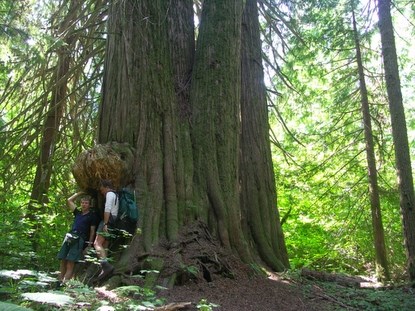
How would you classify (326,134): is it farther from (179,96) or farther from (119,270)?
(119,270)

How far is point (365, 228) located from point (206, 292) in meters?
7.57

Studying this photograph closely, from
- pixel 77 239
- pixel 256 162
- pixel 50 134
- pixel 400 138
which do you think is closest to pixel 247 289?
pixel 77 239

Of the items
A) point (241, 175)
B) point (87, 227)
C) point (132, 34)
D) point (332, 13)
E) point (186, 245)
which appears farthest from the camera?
point (332, 13)

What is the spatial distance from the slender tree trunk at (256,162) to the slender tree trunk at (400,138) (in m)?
1.72

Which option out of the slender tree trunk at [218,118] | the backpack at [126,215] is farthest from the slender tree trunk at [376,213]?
the backpack at [126,215]

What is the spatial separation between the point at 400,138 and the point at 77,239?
454 centimetres

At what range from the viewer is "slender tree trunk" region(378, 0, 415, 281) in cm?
614

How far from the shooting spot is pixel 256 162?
7.09 metres

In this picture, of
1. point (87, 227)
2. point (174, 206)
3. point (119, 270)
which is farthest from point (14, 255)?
point (174, 206)

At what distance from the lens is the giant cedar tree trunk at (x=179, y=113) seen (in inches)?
216

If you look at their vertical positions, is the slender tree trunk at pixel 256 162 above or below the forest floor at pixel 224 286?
above

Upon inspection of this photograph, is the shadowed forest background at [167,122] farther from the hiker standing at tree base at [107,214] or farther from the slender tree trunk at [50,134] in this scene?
the hiker standing at tree base at [107,214]

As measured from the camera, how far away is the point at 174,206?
17.6 feet

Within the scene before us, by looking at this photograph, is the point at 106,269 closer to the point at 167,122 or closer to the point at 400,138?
the point at 167,122
